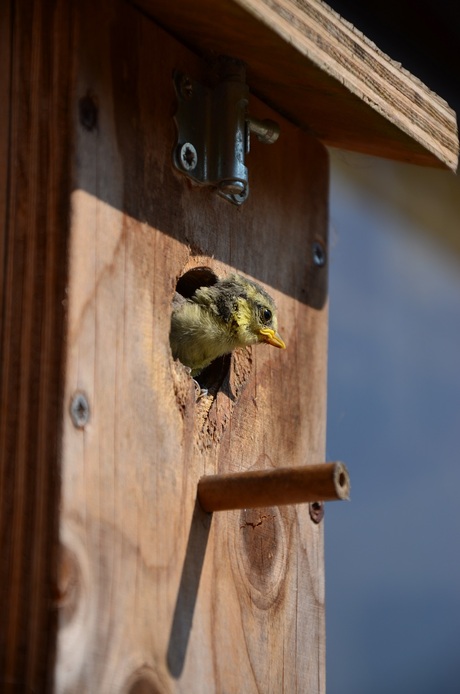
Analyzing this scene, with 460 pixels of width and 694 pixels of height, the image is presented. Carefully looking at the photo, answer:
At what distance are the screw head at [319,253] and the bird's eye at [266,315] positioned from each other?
0.86 ft

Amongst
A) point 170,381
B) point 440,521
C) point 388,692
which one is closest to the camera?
point 170,381

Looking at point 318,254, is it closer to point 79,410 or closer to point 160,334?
point 160,334

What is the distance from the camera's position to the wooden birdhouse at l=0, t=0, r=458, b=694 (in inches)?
101

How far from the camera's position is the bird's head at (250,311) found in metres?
3.25

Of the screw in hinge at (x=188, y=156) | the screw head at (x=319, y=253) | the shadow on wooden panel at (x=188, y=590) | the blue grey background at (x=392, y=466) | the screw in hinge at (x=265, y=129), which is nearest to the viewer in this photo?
the shadow on wooden panel at (x=188, y=590)

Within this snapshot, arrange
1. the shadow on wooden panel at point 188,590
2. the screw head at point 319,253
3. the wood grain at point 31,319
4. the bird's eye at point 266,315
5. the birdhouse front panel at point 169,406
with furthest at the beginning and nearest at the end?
the screw head at point 319,253, the bird's eye at point 266,315, the shadow on wooden panel at point 188,590, the birdhouse front panel at point 169,406, the wood grain at point 31,319

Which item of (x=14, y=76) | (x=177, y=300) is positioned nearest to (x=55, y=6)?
(x=14, y=76)

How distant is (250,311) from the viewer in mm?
3227

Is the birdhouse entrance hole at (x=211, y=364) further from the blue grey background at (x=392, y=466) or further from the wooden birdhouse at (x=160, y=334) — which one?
the blue grey background at (x=392, y=466)

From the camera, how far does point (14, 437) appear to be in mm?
2578

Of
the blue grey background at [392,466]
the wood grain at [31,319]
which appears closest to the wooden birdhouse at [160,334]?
the wood grain at [31,319]

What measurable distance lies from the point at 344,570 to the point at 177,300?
2654 mm

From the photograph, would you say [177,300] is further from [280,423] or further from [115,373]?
[115,373]

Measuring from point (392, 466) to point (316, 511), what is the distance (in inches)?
109
